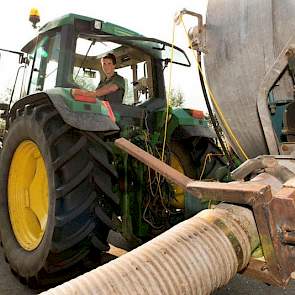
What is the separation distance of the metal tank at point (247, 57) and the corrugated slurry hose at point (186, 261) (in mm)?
704

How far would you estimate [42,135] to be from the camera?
268 centimetres

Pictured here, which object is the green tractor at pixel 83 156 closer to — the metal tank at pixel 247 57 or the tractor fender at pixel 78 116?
the tractor fender at pixel 78 116

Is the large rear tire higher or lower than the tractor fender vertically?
lower

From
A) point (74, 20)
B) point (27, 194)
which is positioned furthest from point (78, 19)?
point (27, 194)

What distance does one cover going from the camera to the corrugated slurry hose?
3.49ft

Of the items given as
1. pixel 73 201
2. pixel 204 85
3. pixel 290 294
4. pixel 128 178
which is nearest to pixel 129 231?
pixel 128 178

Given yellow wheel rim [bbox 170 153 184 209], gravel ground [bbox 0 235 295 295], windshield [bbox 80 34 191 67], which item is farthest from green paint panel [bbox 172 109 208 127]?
gravel ground [bbox 0 235 295 295]

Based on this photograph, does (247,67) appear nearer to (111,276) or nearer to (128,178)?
(111,276)

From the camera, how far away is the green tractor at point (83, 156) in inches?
102

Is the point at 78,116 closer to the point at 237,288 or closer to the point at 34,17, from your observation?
the point at 237,288

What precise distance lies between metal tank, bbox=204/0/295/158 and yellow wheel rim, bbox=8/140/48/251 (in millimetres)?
1936

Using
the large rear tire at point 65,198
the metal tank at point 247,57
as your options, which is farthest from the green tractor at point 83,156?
the metal tank at point 247,57

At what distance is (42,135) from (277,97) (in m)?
1.68

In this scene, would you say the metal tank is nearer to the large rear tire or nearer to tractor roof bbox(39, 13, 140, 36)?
the large rear tire
